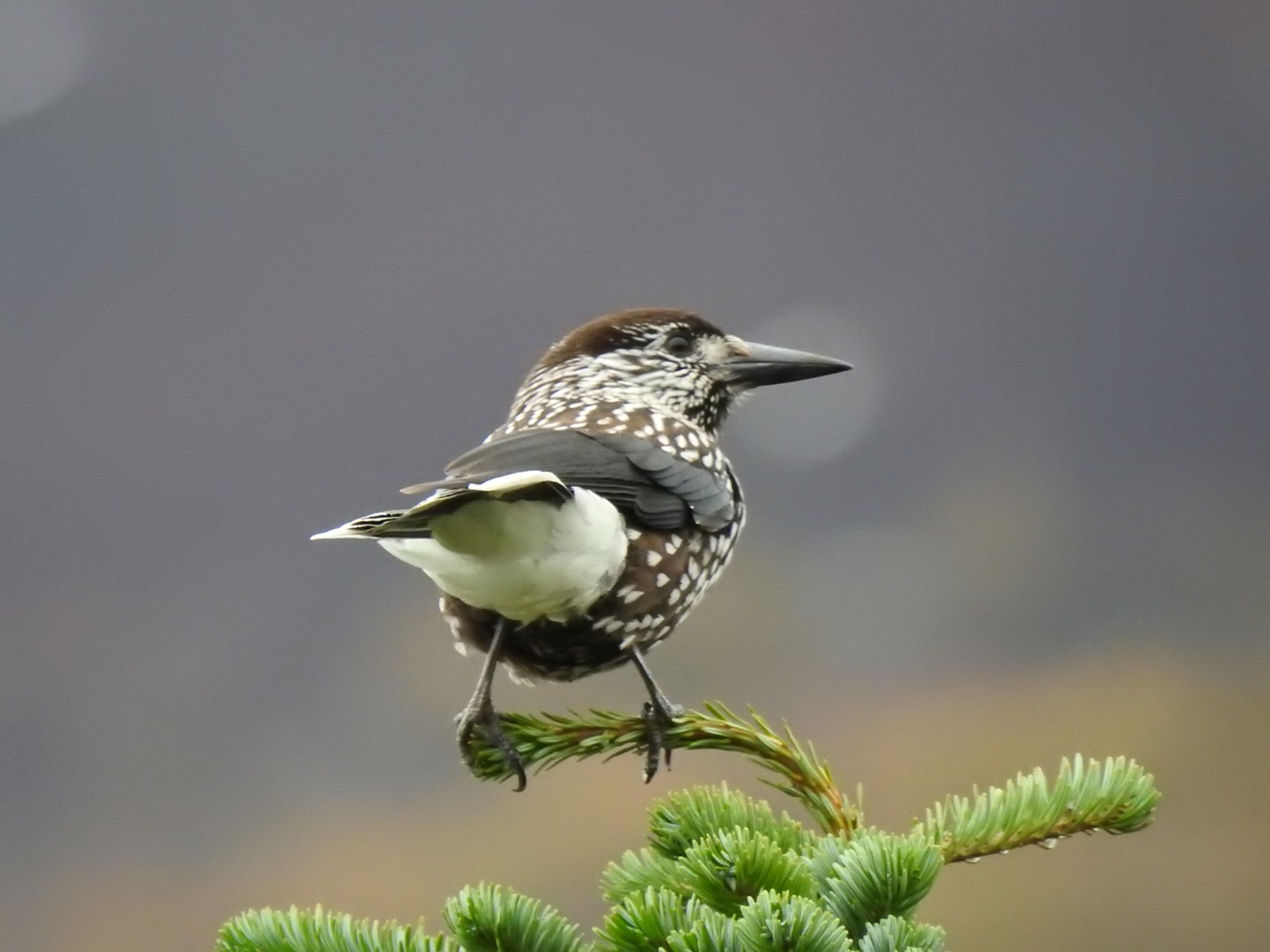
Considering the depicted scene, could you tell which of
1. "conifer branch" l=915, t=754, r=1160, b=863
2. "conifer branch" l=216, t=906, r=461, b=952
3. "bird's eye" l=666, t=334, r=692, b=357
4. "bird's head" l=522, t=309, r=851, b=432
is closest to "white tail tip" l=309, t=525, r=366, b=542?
"conifer branch" l=216, t=906, r=461, b=952

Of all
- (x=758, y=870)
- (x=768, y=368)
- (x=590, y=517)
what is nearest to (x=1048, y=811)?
(x=758, y=870)

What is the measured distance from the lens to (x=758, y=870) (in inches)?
38.0

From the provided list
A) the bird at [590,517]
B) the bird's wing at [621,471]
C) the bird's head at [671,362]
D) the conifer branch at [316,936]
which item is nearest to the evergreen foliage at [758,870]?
the conifer branch at [316,936]

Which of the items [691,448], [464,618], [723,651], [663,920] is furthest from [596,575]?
[723,651]

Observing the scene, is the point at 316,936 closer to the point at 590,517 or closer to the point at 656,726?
the point at 656,726

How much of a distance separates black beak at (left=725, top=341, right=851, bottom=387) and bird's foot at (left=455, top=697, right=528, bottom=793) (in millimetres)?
748

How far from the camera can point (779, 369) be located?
6.71 feet

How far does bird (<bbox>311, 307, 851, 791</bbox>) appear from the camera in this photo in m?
1.41

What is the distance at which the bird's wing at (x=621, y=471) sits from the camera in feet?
4.86

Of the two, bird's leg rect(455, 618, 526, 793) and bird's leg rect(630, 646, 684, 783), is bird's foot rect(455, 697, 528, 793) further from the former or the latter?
bird's leg rect(630, 646, 684, 783)

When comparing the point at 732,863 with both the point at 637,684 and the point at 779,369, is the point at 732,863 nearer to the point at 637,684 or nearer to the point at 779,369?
the point at 779,369

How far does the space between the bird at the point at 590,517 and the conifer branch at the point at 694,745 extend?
0.02 metres

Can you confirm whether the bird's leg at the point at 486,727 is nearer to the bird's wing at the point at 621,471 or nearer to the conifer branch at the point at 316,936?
the bird's wing at the point at 621,471

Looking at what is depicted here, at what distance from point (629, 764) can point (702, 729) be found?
237 cm
